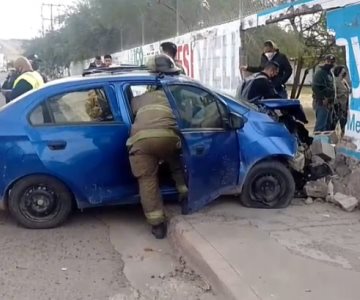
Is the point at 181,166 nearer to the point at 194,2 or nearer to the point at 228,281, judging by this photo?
the point at 228,281

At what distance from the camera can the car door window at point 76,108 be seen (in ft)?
18.9

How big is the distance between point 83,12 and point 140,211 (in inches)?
1244

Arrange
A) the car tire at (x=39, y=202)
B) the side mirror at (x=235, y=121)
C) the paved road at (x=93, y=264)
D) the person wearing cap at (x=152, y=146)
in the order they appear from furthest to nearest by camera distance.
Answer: the side mirror at (x=235, y=121) < the car tire at (x=39, y=202) < the person wearing cap at (x=152, y=146) < the paved road at (x=93, y=264)

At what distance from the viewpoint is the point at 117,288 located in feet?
14.4

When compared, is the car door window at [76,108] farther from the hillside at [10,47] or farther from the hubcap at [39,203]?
the hillside at [10,47]

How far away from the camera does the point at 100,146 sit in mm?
5719

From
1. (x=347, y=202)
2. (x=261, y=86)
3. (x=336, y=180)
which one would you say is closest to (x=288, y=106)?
(x=261, y=86)

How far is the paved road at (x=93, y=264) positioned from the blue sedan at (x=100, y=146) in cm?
31

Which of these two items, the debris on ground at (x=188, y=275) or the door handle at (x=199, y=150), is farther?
the door handle at (x=199, y=150)

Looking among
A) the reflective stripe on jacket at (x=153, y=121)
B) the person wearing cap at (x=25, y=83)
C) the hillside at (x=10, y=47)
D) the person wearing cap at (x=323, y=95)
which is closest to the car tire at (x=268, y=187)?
the reflective stripe on jacket at (x=153, y=121)

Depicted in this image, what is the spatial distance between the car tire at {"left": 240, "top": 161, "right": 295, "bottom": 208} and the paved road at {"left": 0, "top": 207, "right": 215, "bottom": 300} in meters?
1.18

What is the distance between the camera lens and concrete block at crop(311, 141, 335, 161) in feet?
22.9

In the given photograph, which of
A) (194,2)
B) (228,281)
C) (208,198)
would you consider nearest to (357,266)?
(228,281)

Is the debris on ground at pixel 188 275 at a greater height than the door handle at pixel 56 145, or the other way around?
the door handle at pixel 56 145
